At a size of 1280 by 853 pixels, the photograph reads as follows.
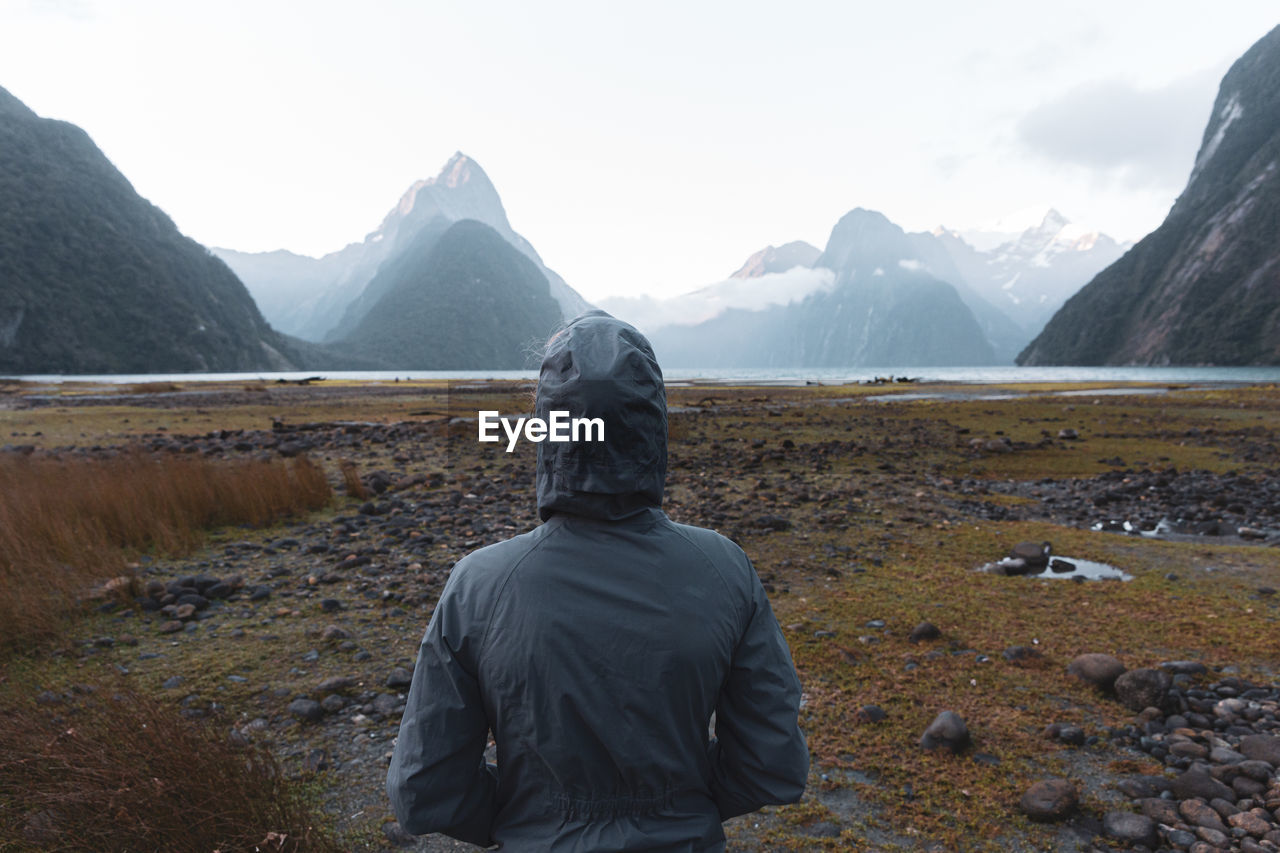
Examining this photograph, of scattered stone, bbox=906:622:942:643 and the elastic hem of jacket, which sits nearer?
the elastic hem of jacket

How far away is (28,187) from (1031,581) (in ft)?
718

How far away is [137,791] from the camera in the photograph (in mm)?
3107

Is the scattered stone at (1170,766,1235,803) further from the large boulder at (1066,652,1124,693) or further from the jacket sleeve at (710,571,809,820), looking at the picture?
the jacket sleeve at (710,571,809,820)

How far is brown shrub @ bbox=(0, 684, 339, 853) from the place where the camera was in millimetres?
3010

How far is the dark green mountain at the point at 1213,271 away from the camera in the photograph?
13212 cm

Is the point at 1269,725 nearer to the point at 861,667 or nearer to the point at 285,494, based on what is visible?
the point at 861,667

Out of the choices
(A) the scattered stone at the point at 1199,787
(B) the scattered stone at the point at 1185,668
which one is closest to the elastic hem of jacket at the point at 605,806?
(A) the scattered stone at the point at 1199,787

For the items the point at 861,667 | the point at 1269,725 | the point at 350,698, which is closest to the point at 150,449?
the point at 350,698


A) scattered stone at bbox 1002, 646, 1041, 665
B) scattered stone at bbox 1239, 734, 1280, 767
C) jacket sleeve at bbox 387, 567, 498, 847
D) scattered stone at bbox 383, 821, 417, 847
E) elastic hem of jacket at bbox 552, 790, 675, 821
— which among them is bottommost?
scattered stone at bbox 383, 821, 417, 847

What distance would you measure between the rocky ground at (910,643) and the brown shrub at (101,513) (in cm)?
55

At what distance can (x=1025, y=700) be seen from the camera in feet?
16.7

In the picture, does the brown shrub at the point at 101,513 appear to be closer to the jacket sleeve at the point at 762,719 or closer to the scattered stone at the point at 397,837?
the scattered stone at the point at 397,837

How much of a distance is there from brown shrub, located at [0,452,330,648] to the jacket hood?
23.9 feet

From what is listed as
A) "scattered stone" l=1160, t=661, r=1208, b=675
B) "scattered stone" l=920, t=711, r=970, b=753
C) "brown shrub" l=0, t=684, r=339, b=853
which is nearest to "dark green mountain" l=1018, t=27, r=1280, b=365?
"scattered stone" l=1160, t=661, r=1208, b=675
